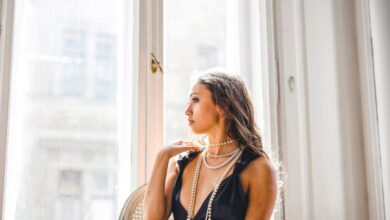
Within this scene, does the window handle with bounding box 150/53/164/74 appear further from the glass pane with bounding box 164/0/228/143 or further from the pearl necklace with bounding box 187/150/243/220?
the pearl necklace with bounding box 187/150/243/220

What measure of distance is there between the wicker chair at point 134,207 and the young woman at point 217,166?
0.30 feet

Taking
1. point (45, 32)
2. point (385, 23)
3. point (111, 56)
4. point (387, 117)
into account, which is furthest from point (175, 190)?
point (385, 23)

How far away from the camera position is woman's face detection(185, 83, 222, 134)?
1634 mm

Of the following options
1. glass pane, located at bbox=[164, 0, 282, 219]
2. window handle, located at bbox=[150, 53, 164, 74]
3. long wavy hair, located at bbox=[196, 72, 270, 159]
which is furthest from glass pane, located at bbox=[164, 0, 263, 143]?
long wavy hair, located at bbox=[196, 72, 270, 159]

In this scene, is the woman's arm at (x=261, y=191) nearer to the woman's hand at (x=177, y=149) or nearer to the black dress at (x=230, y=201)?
the black dress at (x=230, y=201)

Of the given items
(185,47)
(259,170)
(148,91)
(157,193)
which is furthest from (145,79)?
(259,170)

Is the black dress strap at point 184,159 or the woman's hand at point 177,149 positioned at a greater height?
the woman's hand at point 177,149

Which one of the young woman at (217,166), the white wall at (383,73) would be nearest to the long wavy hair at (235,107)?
the young woman at (217,166)

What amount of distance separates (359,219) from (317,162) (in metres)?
0.30

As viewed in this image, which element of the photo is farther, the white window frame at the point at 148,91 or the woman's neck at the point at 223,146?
the white window frame at the point at 148,91

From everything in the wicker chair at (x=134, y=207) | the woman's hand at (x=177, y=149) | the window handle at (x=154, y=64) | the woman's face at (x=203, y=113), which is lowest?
the wicker chair at (x=134, y=207)

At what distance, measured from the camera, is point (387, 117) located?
6.81 feet

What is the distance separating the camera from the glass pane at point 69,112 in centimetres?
189

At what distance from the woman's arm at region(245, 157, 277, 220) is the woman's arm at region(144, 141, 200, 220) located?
263 mm
